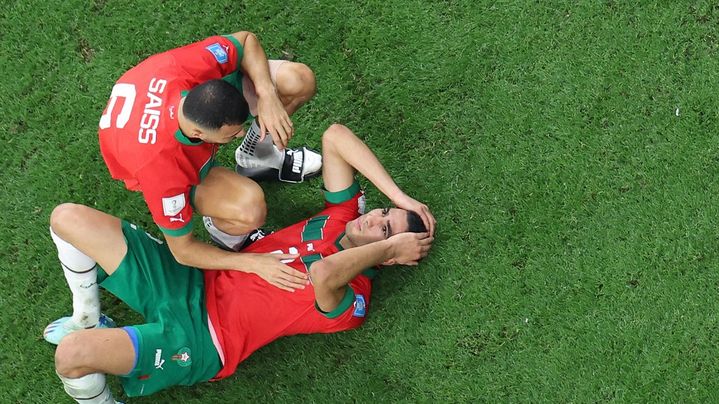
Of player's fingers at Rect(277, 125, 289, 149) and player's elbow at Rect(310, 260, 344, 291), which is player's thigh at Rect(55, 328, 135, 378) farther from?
player's fingers at Rect(277, 125, 289, 149)

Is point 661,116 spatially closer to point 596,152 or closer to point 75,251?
point 596,152

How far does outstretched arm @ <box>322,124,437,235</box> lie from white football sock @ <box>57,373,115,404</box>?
5.06 ft

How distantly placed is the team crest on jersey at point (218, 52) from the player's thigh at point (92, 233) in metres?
1.01

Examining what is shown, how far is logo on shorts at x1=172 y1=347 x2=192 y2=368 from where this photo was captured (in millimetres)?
3717

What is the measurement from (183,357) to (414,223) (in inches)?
53.9

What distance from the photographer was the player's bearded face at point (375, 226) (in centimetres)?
375

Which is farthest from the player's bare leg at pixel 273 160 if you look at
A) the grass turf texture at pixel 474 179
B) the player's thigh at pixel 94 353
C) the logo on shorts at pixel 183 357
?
the player's thigh at pixel 94 353

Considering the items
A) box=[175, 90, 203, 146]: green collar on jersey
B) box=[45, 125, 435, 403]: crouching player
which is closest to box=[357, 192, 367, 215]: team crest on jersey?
box=[45, 125, 435, 403]: crouching player

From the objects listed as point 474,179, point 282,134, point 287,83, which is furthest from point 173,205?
point 474,179

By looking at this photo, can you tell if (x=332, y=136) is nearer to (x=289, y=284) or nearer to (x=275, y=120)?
(x=275, y=120)

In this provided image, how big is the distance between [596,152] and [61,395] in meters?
3.36

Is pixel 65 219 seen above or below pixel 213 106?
below

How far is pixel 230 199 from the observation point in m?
3.78

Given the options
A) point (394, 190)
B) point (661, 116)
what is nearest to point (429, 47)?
point (394, 190)
